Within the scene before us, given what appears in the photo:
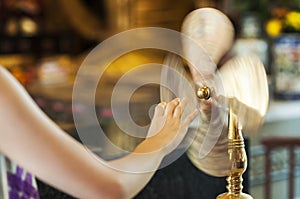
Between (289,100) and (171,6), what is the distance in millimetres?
2099

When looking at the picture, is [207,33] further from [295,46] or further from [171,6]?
[171,6]

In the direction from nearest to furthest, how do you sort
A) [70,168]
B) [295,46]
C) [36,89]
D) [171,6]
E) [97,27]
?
[70,168], [295,46], [36,89], [171,6], [97,27]

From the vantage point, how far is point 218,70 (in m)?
0.76

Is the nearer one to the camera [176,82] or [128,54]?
[176,82]

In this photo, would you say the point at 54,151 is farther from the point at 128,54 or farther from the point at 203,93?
the point at 128,54

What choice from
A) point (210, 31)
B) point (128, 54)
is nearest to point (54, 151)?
point (210, 31)

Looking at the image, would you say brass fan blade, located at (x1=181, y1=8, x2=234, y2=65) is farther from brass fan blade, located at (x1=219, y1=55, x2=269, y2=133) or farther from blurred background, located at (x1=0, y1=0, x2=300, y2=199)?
blurred background, located at (x1=0, y1=0, x2=300, y2=199)

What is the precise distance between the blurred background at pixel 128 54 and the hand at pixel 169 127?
0.23 ft

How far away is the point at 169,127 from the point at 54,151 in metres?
0.15

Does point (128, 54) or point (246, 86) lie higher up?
point (128, 54)

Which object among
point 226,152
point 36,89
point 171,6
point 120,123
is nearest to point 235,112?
→ point 226,152

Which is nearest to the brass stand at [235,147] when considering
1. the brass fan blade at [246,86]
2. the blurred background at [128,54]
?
the brass fan blade at [246,86]

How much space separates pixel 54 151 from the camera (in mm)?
697

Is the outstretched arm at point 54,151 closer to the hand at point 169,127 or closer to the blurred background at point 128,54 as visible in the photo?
the hand at point 169,127
